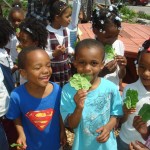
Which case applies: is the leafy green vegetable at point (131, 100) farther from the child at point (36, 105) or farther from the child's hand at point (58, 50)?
the child's hand at point (58, 50)

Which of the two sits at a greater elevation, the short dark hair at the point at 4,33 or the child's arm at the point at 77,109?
the short dark hair at the point at 4,33

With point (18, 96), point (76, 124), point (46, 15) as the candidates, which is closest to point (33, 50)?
point (18, 96)

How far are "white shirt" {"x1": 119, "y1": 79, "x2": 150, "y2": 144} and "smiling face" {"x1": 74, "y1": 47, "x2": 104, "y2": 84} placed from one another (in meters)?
0.38

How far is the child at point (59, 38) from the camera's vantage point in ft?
12.9

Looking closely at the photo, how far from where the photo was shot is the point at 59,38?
12.9ft

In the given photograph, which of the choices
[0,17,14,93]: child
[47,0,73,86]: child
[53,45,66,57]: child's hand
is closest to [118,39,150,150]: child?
[0,17,14,93]: child

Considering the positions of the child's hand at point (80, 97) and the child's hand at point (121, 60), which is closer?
the child's hand at point (80, 97)

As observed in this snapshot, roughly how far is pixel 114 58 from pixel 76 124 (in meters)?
0.96

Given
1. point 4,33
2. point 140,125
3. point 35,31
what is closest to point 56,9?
point 35,31

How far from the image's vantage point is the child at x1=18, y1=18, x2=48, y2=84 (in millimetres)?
3477

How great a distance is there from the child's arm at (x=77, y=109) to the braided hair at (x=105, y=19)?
43.1 inches

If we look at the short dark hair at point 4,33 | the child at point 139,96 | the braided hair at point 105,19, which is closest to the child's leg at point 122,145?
the child at point 139,96

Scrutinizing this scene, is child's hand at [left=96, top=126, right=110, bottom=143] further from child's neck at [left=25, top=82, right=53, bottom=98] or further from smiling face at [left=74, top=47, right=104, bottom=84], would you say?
child's neck at [left=25, top=82, right=53, bottom=98]

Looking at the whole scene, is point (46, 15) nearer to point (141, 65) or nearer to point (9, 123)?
point (9, 123)
